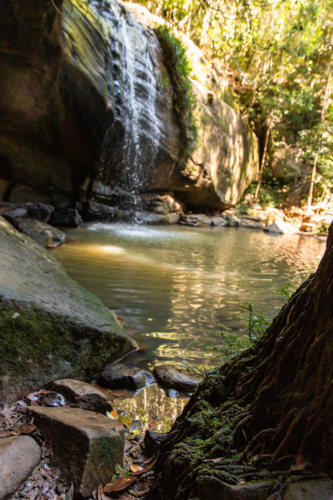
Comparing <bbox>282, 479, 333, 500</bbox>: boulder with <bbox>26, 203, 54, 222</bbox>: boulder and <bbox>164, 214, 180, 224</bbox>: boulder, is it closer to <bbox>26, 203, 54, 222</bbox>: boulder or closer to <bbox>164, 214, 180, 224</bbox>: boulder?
<bbox>26, 203, 54, 222</bbox>: boulder

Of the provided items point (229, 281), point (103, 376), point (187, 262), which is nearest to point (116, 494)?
point (103, 376)

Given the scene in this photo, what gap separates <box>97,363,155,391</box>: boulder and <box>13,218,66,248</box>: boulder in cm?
475

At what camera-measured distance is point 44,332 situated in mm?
2076

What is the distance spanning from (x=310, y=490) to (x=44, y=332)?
1746mm

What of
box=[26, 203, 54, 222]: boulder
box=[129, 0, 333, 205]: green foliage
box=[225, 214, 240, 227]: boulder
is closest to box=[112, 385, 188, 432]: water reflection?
box=[26, 203, 54, 222]: boulder

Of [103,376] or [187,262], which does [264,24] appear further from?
[103,376]

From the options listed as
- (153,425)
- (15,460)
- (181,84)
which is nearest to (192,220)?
(181,84)

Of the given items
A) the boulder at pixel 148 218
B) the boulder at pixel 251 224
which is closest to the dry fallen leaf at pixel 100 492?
the boulder at pixel 148 218

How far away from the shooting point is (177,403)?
87.7 inches

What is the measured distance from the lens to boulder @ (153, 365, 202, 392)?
238 cm

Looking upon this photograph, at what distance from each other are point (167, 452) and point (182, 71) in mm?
14037

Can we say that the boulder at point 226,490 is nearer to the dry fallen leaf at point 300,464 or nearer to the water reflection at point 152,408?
the dry fallen leaf at point 300,464

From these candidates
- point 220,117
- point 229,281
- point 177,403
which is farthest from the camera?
point 220,117

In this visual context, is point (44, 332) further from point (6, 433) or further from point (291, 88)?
point (291, 88)
